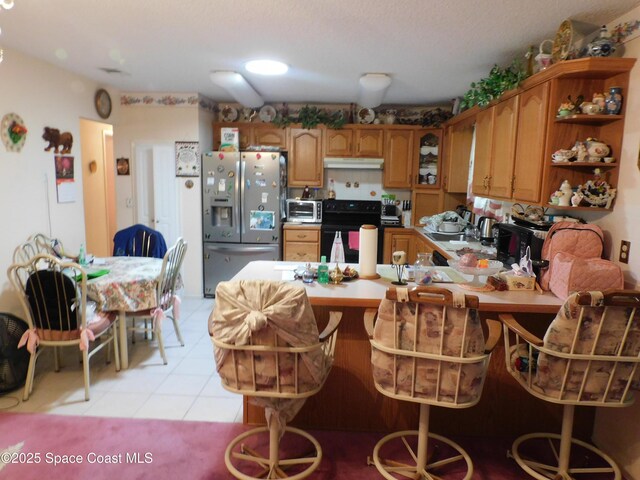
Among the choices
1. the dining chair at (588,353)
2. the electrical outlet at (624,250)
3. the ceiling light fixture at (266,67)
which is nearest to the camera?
Answer: the dining chair at (588,353)

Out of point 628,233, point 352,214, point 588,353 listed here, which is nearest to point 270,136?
point 352,214

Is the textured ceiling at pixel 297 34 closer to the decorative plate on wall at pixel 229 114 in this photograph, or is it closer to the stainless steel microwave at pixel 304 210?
the decorative plate on wall at pixel 229 114

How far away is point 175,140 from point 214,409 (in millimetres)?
3285

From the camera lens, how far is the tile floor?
9.12ft

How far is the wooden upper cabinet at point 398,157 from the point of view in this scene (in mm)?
5355

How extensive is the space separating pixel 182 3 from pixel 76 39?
114 cm

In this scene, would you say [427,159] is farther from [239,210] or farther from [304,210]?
[239,210]

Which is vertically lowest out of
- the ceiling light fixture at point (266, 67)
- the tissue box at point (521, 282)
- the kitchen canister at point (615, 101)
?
the tissue box at point (521, 282)

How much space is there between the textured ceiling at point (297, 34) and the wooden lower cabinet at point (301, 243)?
68.3 inches

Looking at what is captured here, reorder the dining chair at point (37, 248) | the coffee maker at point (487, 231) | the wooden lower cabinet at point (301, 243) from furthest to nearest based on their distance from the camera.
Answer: the wooden lower cabinet at point (301, 243)
the coffee maker at point (487, 231)
the dining chair at point (37, 248)

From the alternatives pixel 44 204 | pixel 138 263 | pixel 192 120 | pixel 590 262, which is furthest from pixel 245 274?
pixel 192 120

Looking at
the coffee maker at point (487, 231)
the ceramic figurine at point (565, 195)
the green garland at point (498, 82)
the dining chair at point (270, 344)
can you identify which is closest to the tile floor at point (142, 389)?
the dining chair at point (270, 344)

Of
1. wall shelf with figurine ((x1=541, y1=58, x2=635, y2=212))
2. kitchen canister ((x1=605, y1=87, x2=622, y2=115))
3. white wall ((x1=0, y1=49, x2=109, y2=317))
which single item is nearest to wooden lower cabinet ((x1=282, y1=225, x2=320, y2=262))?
white wall ((x1=0, y1=49, x2=109, y2=317))

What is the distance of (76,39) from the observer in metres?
3.08
